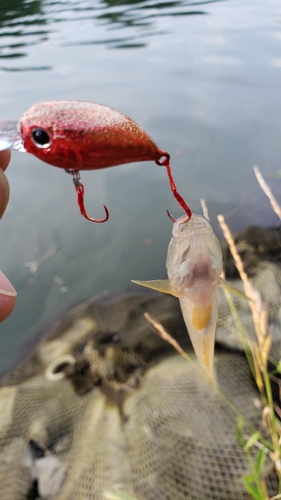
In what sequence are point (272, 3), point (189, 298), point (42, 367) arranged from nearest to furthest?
point (189, 298)
point (42, 367)
point (272, 3)

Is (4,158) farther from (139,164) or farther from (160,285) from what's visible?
(139,164)

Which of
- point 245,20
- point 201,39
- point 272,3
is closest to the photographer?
point 201,39

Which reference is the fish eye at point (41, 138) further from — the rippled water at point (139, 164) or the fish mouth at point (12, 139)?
the rippled water at point (139, 164)

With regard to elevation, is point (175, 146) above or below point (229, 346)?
above

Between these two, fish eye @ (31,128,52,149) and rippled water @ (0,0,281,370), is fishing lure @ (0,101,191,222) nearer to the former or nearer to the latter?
fish eye @ (31,128,52,149)

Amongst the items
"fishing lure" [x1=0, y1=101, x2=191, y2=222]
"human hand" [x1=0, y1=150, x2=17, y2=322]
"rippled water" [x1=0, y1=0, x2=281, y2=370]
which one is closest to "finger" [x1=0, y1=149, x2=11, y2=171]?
"human hand" [x1=0, y1=150, x2=17, y2=322]

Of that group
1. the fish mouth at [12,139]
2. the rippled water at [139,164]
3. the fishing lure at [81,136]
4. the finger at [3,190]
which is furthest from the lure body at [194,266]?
the rippled water at [139,164]

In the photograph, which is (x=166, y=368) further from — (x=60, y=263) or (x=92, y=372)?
(x=60, y=263)

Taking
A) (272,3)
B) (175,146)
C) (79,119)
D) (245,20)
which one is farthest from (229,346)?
(272,3)

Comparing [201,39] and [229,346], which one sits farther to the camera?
[201,39]
